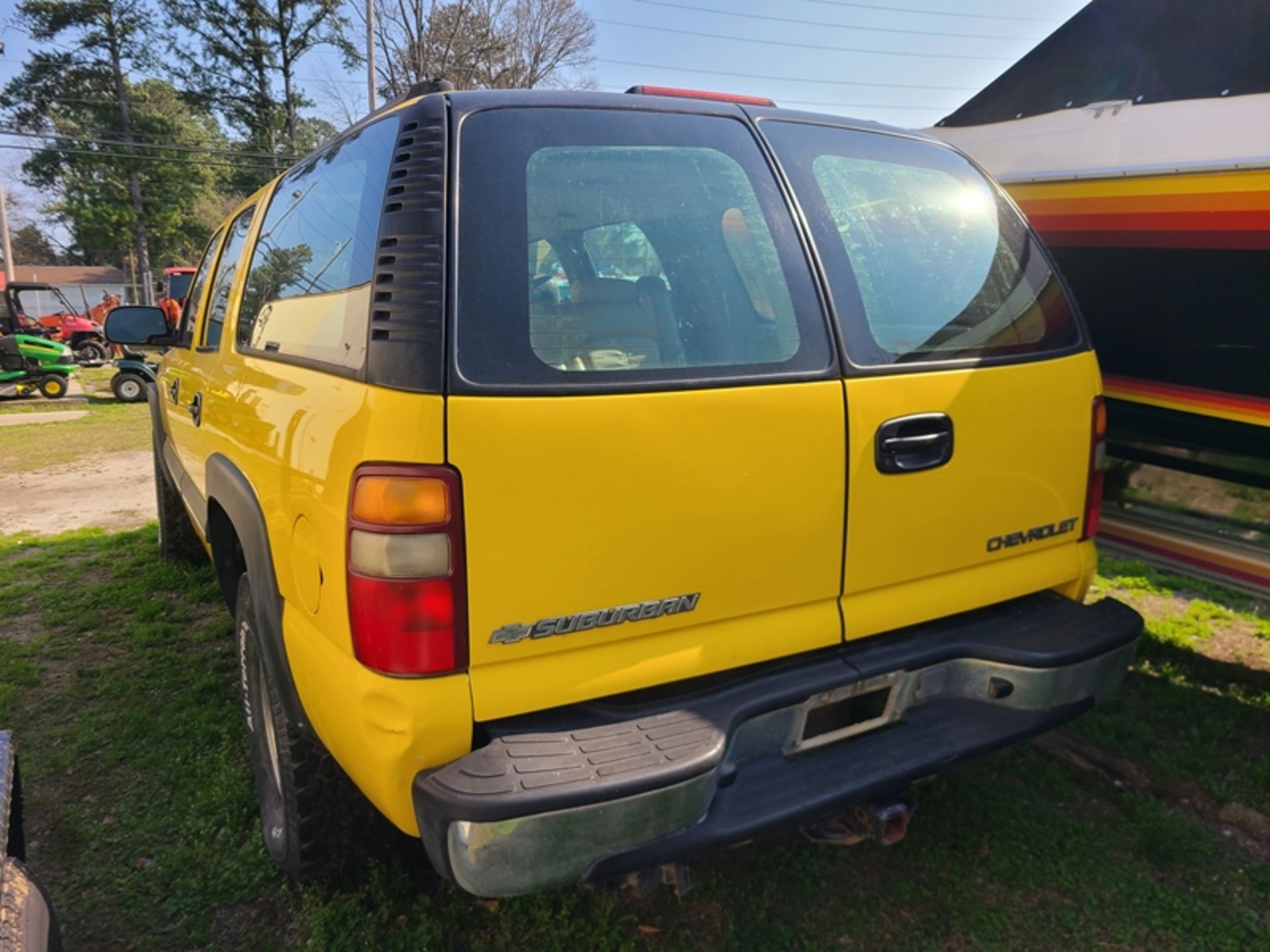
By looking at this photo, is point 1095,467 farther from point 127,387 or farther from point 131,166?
point 131,166

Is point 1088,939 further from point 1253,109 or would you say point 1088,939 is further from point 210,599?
point 210,599

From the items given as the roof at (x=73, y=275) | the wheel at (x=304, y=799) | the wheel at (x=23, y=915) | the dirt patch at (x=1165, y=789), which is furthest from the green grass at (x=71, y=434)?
the roof at (x=73, y=275)

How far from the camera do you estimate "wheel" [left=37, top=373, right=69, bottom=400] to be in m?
13.6

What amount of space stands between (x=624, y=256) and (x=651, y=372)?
11.6 inches

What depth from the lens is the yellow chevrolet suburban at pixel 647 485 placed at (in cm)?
159

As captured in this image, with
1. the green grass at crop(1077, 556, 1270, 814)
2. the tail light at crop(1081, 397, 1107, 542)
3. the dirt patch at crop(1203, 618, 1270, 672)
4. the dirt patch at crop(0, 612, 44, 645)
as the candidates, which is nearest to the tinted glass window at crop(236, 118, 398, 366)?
the tail light at crop(1081, 397, 1107, 542)

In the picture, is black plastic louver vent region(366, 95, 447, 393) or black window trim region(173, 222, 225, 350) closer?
black plastic louver vent region(366, 95, 447, 393)

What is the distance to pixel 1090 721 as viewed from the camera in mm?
3205

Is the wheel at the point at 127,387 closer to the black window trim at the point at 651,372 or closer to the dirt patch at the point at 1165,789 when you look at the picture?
the black window trim at the point at 651,372

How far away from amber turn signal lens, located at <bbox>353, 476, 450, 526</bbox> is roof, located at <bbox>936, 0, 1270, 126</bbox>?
11.5 feet

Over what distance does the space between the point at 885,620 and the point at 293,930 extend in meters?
1.72

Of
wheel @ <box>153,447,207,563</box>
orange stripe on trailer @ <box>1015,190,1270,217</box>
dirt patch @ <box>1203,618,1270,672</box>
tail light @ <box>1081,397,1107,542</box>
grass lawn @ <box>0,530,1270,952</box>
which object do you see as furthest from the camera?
wheel @ <box>153,447,207,563</box>

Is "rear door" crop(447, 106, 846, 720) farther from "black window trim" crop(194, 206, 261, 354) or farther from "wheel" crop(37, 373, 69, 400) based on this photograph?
"wheel" crop(37, 373, 69, 400)

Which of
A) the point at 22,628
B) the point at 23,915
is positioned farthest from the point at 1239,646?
the point at 22,628
